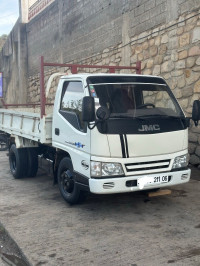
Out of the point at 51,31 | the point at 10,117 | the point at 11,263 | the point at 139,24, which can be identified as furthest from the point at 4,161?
the point at 51,31

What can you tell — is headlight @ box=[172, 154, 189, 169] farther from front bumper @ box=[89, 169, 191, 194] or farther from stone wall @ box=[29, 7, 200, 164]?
stone wall @ box=[29, 7, 200, 164]

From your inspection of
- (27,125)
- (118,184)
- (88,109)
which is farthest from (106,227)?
(27,125)

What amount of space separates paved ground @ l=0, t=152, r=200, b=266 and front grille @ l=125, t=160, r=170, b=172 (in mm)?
736

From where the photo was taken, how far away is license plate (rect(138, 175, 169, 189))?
14.6 feet

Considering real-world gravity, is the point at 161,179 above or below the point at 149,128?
below

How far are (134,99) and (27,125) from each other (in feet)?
8.67

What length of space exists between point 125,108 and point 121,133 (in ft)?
1.57

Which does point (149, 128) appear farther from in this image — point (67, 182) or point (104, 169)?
point (67, 182)

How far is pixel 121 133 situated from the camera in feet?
14.3

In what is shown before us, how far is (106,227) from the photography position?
4.32 m

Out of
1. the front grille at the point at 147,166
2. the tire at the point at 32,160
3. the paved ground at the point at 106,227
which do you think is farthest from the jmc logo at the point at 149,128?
the tire at the point at 32,160

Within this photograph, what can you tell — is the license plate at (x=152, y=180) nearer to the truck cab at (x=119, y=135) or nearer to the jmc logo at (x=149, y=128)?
the truck cab at (x=119, y=135)

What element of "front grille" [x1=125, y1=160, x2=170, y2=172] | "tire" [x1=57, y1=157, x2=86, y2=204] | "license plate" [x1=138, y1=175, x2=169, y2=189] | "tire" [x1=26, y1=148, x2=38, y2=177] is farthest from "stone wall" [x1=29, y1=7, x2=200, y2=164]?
"license plate" [x1=138, y1=175, x2=169, y2=189]

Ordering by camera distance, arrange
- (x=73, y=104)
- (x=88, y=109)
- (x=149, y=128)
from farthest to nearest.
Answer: (x=73, y=104)
(x=149, y=128)
(x=88, y=109)
